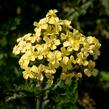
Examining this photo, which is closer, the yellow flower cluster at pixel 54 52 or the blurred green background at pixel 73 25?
the yellow flower cluster at pixel 54 52

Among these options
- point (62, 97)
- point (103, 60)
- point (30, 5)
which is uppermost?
point (30, 5)

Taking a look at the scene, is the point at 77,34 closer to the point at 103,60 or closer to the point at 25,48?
the point at 25,48

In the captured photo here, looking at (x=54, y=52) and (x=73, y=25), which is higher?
(x=73, y=25)

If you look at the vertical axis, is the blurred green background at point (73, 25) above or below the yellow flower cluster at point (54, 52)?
above

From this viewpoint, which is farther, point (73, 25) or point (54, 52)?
point (73, 25)

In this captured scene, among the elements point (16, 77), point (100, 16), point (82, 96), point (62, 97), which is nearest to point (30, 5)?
point (100, 16)
